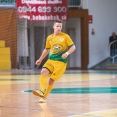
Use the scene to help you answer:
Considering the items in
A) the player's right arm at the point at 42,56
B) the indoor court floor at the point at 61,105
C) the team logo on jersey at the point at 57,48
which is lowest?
the indoor court floor at the point at 61,105

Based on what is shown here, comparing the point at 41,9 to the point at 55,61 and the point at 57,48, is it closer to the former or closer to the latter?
the point at 57,48

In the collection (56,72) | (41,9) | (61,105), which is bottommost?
(61,105)

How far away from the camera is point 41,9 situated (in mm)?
29391

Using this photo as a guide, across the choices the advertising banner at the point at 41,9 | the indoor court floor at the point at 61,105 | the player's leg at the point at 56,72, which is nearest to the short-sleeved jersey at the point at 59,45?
the player's leg at the point at 56,72

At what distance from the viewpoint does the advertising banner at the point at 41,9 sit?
2902 centimetres

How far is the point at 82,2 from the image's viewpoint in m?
33.1

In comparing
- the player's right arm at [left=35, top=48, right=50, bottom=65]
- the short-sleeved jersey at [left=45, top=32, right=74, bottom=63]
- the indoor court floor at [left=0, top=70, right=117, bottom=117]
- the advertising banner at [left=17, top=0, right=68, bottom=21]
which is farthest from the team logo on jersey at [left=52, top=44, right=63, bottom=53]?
the advertising banner at [left=17, top=0, right=68, bottom=21]

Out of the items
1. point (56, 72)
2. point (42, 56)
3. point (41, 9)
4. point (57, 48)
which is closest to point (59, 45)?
point (57, 48)

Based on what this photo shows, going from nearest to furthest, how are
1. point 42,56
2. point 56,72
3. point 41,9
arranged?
point 56,72
point 42,56
point 41,9

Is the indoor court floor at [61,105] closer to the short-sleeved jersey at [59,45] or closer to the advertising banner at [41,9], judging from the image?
the short-sleeved jersey at [59,45]

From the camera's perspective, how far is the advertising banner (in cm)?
2902

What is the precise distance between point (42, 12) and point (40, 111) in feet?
67.0

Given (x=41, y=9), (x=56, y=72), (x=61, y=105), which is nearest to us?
(x=61, y=105)

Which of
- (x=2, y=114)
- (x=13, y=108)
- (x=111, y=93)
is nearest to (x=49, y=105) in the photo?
(x=13, y=108)
